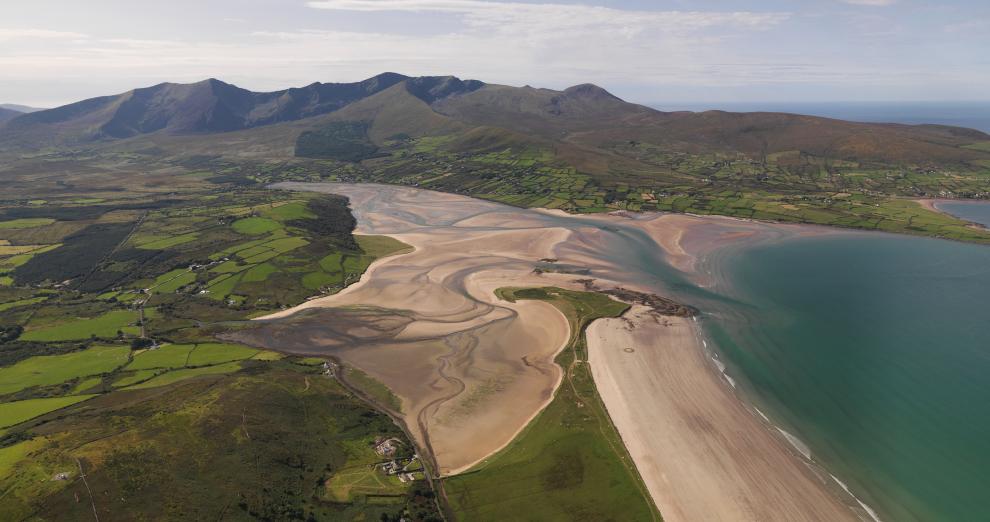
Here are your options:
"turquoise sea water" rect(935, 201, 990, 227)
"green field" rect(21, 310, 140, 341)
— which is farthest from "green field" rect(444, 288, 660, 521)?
"turquoise sea water" rect(935, 201, 990, 227)

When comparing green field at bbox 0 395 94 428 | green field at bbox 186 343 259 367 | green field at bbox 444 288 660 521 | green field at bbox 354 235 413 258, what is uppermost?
green field at bbox 354 235 413 258

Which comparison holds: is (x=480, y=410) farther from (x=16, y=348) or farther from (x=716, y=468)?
(x=16, y=348)

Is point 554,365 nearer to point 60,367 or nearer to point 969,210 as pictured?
point 60,367

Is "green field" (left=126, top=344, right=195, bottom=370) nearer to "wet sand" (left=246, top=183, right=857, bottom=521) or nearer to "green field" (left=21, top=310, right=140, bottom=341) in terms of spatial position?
"green field" (left=21, top=310, right=140, bottom=341)

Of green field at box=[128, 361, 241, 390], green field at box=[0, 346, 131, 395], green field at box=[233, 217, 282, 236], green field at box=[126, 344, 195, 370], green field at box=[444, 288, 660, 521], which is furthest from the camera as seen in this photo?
green field at box=[233, 217, 282, 236]

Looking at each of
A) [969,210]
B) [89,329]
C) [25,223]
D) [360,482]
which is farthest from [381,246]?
[969,210]

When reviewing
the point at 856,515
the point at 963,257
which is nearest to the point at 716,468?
the point at 856,515

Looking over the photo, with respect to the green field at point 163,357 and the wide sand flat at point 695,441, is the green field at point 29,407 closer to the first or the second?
the green field at point 163,357

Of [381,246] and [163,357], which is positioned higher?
[381,246]
